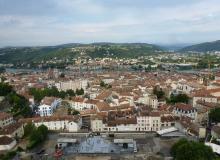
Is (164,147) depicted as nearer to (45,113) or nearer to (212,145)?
(212,145)

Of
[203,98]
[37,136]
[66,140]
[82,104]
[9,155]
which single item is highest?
[203,98]

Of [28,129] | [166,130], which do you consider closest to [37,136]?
[28,129]

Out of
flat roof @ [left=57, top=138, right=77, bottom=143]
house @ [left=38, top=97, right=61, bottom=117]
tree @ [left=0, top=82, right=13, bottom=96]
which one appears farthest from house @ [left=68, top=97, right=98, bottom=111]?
flat roof @ [left=57, top=138, right=77, bottom=143]

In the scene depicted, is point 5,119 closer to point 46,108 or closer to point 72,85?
point 46,108

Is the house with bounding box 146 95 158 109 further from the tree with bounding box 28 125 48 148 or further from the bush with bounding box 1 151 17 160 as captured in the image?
the bush with bounding box 1 151 17 160

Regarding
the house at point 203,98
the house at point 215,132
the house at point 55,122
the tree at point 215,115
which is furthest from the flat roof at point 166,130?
the house at point 203,98

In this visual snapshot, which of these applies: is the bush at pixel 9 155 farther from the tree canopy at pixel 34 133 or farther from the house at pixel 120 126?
the house at pixel 120 126

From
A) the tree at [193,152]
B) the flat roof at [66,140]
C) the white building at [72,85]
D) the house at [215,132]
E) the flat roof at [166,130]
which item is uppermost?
the tree at [193,152]

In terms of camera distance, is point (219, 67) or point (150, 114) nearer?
point (150, 114)

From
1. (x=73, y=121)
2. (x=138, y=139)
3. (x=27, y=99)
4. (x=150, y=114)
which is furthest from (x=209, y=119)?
(x=27, y=99)
